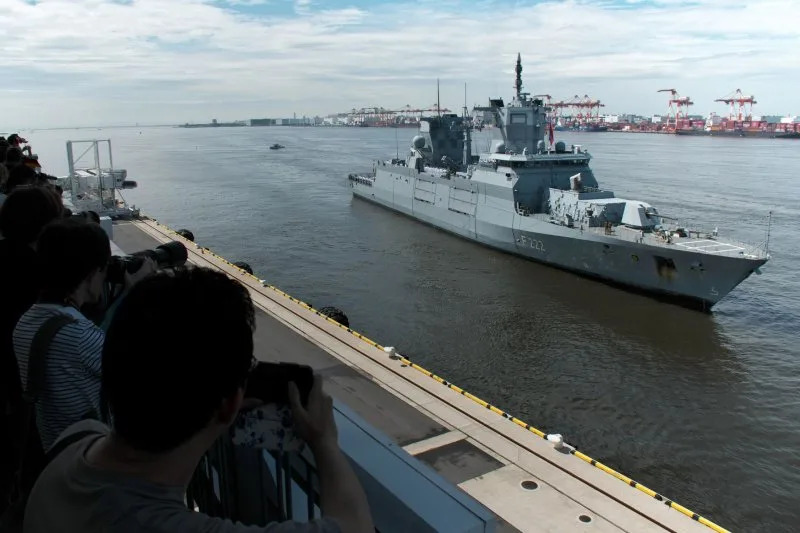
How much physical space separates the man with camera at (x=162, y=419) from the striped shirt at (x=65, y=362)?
1.19 metres

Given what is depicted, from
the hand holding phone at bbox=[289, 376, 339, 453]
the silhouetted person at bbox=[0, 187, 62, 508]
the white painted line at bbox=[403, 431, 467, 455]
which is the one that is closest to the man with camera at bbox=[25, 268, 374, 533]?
the hand holding phone at bbox=[289, 376, 339, 453]

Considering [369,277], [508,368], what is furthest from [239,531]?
[369,277]

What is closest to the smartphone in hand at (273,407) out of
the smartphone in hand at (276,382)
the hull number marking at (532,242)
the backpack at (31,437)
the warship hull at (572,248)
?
the smartphone in hand at (276,382)

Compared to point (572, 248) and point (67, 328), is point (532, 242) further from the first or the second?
point (67, 328)

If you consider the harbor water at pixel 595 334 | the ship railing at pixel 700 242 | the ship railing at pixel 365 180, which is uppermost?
the ship railing at pixel 365 180

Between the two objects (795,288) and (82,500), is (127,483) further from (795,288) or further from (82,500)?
(795,288)

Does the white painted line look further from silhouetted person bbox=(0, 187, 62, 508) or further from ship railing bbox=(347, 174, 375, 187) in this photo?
ship railing bbox=(347, 174, 375, 187)

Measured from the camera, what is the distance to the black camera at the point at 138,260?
3.39 m

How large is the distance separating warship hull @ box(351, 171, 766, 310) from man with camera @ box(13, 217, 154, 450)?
21544mm

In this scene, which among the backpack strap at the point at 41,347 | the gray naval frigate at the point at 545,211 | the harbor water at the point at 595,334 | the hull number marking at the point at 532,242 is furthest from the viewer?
the hull number marking at the point at 532,242

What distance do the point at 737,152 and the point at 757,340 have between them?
8175 cm

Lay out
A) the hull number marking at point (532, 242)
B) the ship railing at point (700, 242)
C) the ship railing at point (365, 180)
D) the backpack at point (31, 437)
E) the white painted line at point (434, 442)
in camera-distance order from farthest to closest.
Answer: the ship railing at point (365, 180) < the hull number marking at point (532, 242) < the ship railing at point (700, 242) < the white painted line at point (434, 442) < the backpack at point (31, 437)

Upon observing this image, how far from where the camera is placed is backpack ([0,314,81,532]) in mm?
2252

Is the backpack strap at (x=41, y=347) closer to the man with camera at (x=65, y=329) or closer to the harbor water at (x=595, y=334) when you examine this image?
the man with camera at (x=65, y=329)
